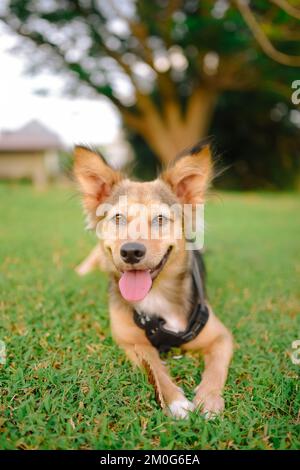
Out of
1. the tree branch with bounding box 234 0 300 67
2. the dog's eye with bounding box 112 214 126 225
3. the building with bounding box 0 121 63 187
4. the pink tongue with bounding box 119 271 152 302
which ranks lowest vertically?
the building with bounding box 0 121 63 187

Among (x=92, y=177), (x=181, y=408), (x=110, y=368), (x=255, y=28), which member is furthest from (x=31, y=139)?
(x=181, y=408)

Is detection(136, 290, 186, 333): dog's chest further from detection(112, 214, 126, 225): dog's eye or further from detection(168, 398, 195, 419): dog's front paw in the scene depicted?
detection(168, 398, 195, 419): dog's front paw

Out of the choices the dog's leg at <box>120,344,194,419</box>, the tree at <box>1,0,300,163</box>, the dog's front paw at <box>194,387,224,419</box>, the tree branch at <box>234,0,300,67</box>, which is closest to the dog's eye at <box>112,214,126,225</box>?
the dog's leg at <box>120,344,194,419</box>

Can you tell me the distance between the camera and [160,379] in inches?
112

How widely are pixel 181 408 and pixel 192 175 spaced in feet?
6.46

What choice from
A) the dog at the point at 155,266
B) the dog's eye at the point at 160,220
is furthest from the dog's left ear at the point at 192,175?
the dog's eye at the point at 160,220

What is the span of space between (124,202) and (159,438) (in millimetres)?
1895

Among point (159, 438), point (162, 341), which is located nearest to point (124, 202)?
point (162, 341)

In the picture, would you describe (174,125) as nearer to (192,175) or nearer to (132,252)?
(192,175)

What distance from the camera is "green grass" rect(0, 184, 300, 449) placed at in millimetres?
2320

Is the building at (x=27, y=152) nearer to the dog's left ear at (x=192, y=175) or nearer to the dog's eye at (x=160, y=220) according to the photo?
the dog's left ear at (x=192, y=175)

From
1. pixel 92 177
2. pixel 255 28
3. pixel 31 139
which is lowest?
pixel 31 139

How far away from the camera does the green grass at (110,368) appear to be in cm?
232

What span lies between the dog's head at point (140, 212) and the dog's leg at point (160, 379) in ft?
1.30
